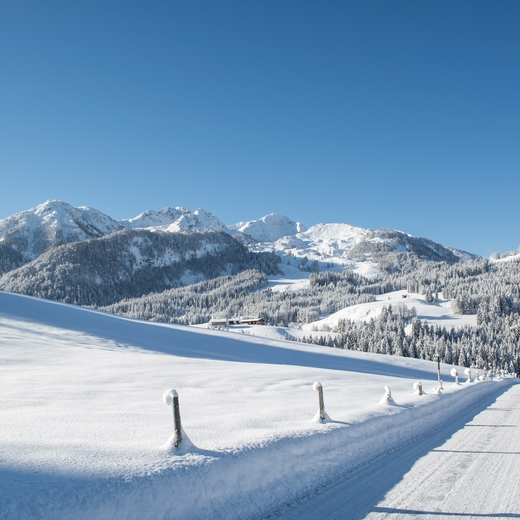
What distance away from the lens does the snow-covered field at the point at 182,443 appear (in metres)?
4.27

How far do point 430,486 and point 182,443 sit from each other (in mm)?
4403

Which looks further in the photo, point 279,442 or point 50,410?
point 50,410

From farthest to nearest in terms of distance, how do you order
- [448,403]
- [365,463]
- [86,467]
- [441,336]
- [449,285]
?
[449,285] → [441,336] → [448,403] → [365,463] → [86,467]

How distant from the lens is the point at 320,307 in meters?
188

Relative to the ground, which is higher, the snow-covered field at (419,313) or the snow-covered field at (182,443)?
the snow-covered field at (182,443)

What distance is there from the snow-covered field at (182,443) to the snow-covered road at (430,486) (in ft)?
1.20

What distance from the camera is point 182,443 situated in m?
5.56

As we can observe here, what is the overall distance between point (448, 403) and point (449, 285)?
18831cm

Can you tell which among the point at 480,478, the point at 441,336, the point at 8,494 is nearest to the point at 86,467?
the point at 8,494

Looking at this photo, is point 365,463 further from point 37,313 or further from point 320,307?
point 320,307

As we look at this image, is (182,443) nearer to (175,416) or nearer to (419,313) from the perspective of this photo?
(175,416)

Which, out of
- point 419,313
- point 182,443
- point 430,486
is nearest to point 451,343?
point 419,313

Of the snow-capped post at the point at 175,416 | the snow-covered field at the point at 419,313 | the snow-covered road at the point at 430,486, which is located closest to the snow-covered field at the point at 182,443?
the snow-capped post at the point at 175,416

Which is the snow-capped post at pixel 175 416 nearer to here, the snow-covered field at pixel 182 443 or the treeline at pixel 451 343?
the snow-covered field at pixel 182 443
